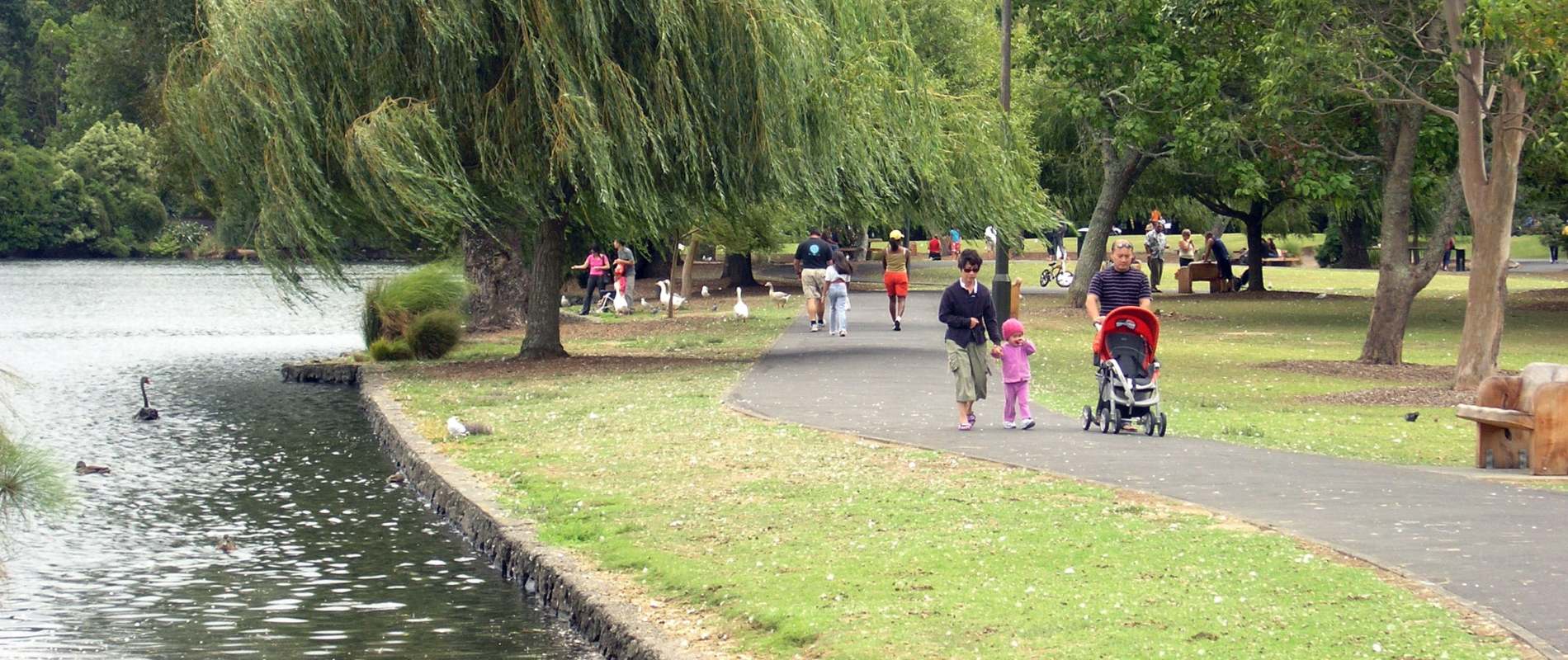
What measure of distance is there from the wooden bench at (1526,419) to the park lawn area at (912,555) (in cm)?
385

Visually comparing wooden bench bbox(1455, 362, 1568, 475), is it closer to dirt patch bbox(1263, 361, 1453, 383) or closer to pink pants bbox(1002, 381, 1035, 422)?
pink pants bbox(1002, 381, 1035, 422)

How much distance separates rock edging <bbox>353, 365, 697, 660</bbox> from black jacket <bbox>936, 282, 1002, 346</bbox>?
449 centimetres

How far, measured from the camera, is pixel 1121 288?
15.6 meters

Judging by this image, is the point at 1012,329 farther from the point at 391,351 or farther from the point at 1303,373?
the point at 391,351

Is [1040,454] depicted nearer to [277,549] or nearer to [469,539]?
[469,539]

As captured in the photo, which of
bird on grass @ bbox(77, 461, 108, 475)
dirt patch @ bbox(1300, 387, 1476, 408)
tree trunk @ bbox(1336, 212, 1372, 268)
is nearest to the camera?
bird on grass @ bbox(77, 461, 108, 475)

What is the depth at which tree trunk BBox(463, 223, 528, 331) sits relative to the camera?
34.4 meters

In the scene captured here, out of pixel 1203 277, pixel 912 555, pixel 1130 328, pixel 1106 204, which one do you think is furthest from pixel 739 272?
pixel 912 555

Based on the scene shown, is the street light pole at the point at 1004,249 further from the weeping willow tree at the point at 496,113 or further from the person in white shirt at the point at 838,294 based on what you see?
the weeping willow tree at the point at 496,113

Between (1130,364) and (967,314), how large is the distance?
1.51 metres

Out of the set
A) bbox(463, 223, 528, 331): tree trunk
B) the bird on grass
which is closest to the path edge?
the bird on grass

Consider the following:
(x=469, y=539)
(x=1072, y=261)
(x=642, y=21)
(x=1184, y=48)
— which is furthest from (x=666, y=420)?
(x=1072, y=261)

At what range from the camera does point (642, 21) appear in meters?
23.1

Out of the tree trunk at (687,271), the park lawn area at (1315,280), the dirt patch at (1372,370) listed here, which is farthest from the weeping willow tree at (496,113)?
the tree trunk at (687,271)
